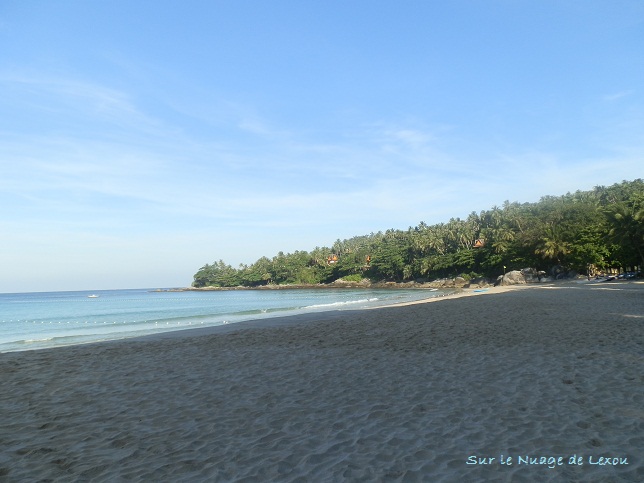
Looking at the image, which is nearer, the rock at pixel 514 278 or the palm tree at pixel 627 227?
the palm tree at pixel 627 227

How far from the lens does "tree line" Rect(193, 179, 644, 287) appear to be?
195 feet

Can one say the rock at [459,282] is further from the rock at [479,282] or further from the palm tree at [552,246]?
the palm tree at [552,246]

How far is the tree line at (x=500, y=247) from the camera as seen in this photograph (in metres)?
59.3

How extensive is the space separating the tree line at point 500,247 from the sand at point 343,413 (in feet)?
156

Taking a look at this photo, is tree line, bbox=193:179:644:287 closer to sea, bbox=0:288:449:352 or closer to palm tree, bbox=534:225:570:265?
palm tree, bbox=534:225:570:265

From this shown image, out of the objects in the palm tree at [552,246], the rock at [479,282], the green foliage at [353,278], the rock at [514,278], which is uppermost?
the palm tree at [552,246]

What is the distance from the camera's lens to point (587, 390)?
7113 mm

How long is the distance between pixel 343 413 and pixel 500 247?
82.2 metres

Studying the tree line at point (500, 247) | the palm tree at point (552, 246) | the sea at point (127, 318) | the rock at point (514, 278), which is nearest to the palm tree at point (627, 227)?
the tree line at point (500, 247)

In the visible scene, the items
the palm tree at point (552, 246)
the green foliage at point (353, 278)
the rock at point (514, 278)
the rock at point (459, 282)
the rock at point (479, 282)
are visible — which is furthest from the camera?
the green foliage at point (353, 278)

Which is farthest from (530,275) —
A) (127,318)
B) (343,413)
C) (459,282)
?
(343,413)

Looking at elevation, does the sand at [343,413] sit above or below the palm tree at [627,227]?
below

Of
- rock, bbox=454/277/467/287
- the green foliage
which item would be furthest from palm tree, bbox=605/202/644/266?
the green foliage

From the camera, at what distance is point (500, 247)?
8231 cm
